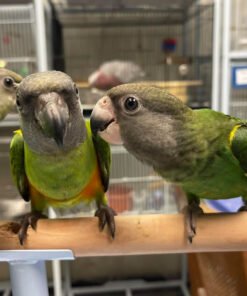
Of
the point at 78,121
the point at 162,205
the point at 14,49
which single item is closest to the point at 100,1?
the point at 14,49

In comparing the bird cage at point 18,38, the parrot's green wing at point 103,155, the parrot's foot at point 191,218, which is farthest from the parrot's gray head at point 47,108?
the bird cage at point 18,38

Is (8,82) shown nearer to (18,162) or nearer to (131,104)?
(18,162)

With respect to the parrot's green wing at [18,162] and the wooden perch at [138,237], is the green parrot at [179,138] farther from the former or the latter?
the parrot's green wing at [18,162]

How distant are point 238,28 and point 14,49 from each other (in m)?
0.86

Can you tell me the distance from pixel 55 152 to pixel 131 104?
158 mm

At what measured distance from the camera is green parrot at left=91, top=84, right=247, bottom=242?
0.50 m

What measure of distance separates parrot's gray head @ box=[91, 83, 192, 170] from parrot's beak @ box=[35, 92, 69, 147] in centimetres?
5

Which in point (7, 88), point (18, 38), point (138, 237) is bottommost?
point (138, 237)

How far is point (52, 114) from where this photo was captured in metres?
0.44

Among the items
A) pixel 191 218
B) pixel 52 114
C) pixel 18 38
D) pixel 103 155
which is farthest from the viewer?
pixel 18 38

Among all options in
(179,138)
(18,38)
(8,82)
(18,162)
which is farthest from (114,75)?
(179,138)

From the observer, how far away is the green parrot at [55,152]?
46cm

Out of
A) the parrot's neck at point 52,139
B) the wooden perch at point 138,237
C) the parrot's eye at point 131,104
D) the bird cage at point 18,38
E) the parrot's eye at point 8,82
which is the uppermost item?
the bird cage at point 18,38

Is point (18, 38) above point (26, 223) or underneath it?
above
